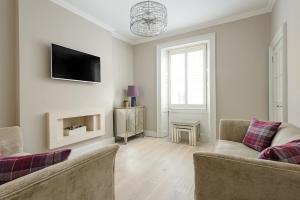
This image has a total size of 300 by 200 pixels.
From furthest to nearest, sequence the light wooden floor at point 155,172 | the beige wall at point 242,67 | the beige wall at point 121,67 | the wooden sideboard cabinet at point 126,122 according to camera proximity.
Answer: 1. the beige wall at point 121,67
2. the wooden sideboard cabinet at point 126,122
3. the beige wall at point 242,67
4. the light wooden floor at point 155,172

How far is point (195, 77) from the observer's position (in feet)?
13.2

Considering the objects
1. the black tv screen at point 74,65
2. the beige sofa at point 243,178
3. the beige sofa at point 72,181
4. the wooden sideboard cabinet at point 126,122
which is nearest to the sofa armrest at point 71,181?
the beige sofa at point 72,181

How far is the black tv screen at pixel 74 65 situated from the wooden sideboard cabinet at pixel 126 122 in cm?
94

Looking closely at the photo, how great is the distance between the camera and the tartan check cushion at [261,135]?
1708mm

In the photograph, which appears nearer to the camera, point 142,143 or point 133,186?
point 133,186

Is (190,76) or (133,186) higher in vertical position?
(190,76)

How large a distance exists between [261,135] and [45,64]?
311 centimetres

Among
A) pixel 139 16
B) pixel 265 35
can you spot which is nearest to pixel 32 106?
pixel 139 16

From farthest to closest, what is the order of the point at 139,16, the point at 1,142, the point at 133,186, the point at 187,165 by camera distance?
the point at 187,165 < the point at 139,16 < the point at 133,186 < the point at 1,142

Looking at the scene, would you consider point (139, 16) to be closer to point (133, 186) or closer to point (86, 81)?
point (86, 81)

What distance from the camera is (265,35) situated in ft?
10.2

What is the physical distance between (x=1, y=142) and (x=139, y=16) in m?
2.21

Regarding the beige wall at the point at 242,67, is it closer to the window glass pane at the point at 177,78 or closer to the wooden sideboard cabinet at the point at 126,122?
the window glass pane at the point at 177,78

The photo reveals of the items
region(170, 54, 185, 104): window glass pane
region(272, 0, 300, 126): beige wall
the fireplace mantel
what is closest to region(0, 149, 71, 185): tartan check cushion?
the fireplace mantel
